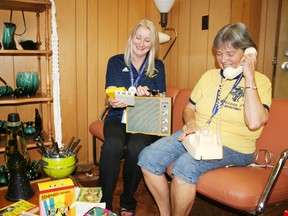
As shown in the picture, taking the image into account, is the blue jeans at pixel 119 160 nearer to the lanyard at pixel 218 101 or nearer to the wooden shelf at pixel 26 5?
the lanyard at pixel 218 101

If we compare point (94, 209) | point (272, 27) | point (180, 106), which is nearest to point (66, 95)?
point (180, 106)

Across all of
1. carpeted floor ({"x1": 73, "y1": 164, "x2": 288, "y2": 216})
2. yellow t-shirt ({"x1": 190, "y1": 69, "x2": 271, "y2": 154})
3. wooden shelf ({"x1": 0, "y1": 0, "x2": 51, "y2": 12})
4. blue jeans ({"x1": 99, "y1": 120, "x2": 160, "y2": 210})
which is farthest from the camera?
wooden shelf ({"x1": 0, "y1": 0, "x2": 51, "y2": 12})

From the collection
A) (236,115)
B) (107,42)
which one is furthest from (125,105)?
(107,42)

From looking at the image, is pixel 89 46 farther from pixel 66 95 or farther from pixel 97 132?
pixel 97 132

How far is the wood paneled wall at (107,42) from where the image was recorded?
95.3 inches

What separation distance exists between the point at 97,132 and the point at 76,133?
1.49ft

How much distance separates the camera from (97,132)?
232 cm

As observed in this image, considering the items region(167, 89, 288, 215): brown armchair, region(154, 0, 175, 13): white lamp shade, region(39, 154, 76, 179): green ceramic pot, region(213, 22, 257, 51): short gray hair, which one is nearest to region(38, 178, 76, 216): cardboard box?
region(39, 154, 76, 179): green ceramic pot

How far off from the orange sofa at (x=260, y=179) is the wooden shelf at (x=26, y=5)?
1441 millimetres

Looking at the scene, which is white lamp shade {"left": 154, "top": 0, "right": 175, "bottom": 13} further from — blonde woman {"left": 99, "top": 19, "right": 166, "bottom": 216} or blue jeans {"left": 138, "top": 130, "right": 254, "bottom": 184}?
blue jeans {"left": 138, "top": 130, "right": 254, "bottom": 184}

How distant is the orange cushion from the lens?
4.35 feet

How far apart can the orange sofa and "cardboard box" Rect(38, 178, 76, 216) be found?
614 millimetres

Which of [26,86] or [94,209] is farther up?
[26,86]

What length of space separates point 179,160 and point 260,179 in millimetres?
397
